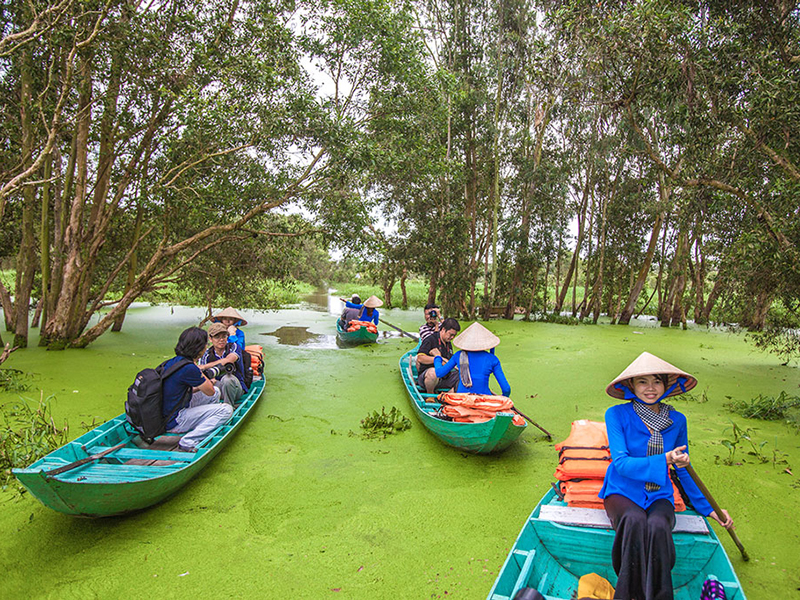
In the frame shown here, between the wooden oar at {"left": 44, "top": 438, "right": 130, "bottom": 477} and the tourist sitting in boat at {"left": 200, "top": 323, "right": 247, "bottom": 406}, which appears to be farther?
the tourist sitting in boat at {"left": 200, "top": 323, "right": 247, "bottom": 406}

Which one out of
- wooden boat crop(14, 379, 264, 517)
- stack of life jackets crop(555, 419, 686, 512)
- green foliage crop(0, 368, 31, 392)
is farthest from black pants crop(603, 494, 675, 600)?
green foliage crop(0, 368, 31, 392)

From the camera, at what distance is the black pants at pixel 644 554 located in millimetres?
1923

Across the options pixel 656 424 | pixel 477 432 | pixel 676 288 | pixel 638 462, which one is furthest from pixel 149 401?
pixel 676 288

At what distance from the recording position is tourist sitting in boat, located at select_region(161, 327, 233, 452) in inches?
131

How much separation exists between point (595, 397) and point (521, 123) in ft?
36.8

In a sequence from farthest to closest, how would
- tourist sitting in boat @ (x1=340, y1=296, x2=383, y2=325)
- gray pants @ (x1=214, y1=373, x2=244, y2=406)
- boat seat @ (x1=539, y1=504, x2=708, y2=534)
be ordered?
1. tourist sitting in boat @ (x1=340, y1=296, x2=383, y2=325)
2. gray pants @ (x1=214, y1=373, x2=244, y2=406)
3. boat seat @ (x1=539, y1=504, x2=708, y2=534)

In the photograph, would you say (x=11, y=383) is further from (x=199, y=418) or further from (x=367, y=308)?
(x=367, y=308)

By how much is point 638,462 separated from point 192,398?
3.49 meters

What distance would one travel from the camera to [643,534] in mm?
2008

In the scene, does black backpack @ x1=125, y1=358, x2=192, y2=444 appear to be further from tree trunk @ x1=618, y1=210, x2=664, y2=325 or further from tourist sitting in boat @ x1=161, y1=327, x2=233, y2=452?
tree trunk @ x1=618, y1=210, x2=664, y2=325

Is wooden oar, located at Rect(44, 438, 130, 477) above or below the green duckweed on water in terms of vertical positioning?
above

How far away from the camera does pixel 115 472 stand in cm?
301

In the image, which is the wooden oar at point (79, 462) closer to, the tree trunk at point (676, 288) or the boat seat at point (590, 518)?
the boat seat at point (590, 518)

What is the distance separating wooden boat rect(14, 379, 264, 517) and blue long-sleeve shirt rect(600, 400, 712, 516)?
267cm
